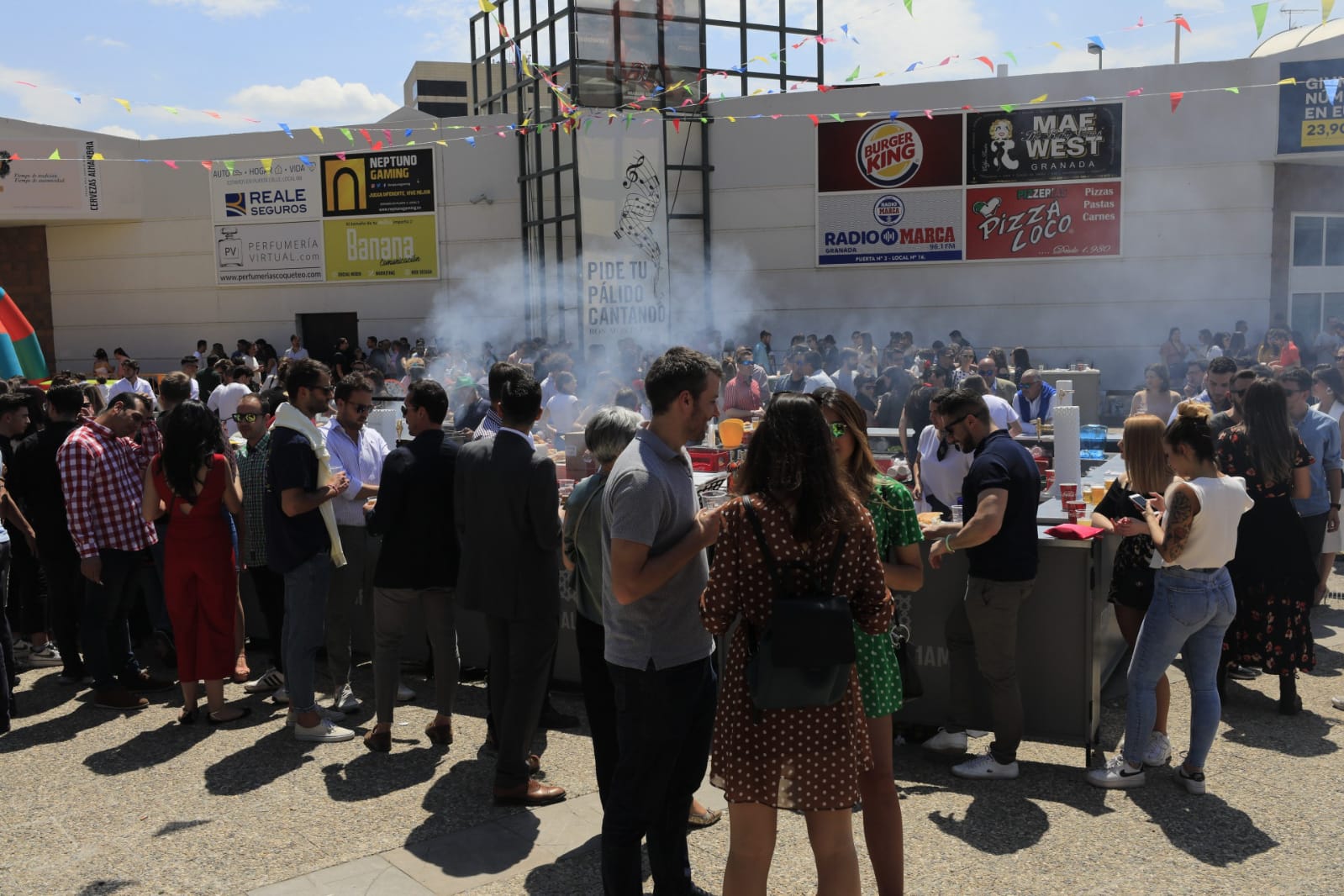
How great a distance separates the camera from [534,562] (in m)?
4.38

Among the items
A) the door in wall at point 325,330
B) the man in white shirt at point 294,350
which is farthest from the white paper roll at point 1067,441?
the door in wall at point 325,330

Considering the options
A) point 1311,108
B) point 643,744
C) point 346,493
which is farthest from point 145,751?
point 1311,108

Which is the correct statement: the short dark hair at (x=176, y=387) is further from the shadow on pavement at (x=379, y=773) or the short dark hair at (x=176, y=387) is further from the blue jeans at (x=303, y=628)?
the shadow on pavement at (x=379, y=773)

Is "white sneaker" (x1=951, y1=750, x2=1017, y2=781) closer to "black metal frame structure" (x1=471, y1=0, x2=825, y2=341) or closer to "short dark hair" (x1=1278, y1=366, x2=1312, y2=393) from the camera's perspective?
"short dark hair" (x1=1278, y1=366, x2=1312, y2=393)

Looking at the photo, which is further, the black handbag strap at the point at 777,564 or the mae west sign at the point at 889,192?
the mae west sign at the point at 889,192

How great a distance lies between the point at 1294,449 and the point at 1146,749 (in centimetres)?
183

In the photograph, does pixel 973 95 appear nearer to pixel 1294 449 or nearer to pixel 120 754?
pixel 1294 449

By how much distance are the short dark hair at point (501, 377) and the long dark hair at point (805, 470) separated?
1.83m

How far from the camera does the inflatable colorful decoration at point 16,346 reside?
721cm

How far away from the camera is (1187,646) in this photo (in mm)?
4566

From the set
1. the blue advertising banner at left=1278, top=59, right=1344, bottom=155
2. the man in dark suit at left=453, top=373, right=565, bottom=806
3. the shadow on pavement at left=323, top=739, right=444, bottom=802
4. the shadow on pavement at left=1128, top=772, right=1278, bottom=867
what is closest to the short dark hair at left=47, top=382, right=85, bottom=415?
A: the shadow on pavement at left=323, top=739, right=444, bottom=802

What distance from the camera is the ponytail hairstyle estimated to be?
4340 mm

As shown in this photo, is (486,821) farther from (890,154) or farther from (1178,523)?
(890,154)

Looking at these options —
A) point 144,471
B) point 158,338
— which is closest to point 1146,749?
point 144,471
